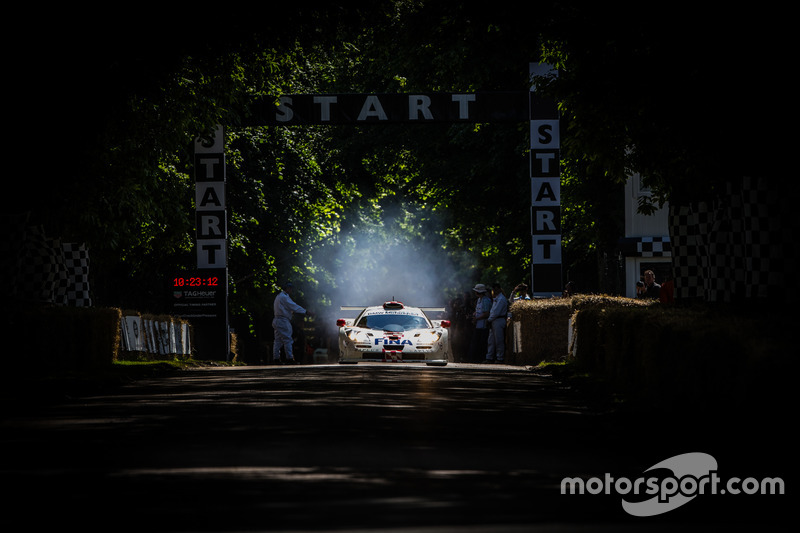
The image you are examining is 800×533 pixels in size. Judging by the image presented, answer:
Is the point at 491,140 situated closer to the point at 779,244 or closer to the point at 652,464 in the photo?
the point at 779,244

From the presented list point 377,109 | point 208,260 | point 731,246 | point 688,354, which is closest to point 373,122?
point 377,109

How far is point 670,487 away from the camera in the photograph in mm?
7668

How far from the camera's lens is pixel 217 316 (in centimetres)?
3048

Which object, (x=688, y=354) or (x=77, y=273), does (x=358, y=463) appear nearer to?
(x=688, y=354)

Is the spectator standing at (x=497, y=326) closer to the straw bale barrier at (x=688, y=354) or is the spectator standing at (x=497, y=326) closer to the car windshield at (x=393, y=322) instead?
the car windshield at (x=393, y=322)

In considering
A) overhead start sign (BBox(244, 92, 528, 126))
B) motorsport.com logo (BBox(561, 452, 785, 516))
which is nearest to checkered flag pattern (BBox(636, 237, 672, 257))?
overhead start sign (BBox(244, 92, 528, 126))

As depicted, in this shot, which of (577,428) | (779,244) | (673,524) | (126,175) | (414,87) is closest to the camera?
(673,524)

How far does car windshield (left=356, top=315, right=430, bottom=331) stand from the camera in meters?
29.6

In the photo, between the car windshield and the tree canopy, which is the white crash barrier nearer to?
the tree canopy

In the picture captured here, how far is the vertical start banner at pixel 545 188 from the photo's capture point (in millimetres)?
30406

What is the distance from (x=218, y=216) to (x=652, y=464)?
72.6 ft

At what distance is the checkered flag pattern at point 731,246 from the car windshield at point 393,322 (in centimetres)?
1046

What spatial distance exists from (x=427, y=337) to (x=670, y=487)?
840 inches

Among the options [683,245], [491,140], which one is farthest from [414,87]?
[683,245]
